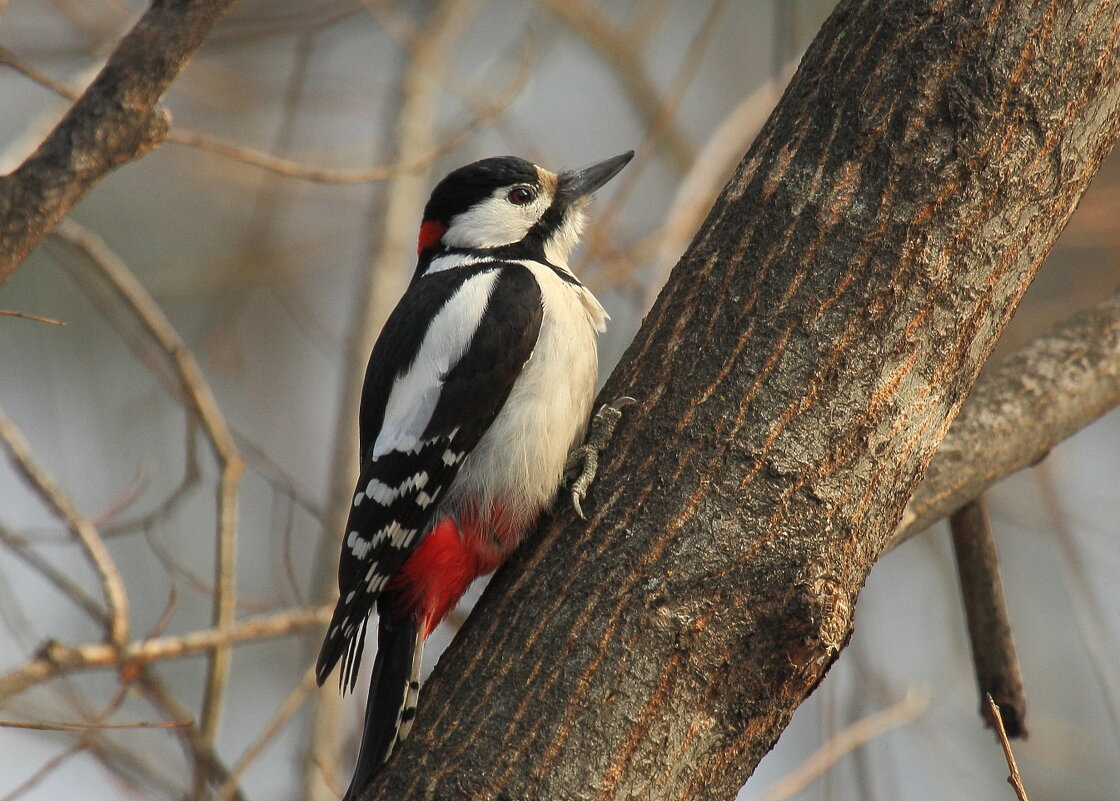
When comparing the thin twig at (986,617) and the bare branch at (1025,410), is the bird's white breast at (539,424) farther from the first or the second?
the thin twig at (986,617)

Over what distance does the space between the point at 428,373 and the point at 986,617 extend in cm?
155

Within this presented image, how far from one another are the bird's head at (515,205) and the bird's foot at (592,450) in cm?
111

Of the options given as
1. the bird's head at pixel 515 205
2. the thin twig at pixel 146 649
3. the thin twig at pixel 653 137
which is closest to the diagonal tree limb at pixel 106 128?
the thin twig at pixel 146 649

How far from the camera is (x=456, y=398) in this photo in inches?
109

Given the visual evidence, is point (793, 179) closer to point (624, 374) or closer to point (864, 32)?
point (864, 32)

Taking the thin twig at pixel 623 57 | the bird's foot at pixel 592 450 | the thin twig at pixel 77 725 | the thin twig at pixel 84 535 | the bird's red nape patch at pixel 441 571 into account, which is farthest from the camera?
the thin twig at pixel 623 57

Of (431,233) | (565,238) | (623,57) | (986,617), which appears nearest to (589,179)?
(565,238)

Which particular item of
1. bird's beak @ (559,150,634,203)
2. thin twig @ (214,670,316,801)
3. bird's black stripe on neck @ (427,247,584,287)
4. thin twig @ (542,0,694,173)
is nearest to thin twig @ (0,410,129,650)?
thin twig @ (214,670,316,801)

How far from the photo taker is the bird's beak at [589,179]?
3.60m

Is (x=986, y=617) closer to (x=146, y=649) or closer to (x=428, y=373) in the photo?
(x=428, y=373)

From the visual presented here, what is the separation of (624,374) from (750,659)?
0.68 metres

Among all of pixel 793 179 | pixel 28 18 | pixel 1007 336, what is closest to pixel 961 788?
pixel 1007 336

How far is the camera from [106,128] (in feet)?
6.36

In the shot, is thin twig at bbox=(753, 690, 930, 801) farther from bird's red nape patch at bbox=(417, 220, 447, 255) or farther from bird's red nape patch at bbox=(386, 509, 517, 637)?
bird's red nape patch at bbox=(417, 220, 447, 255)
